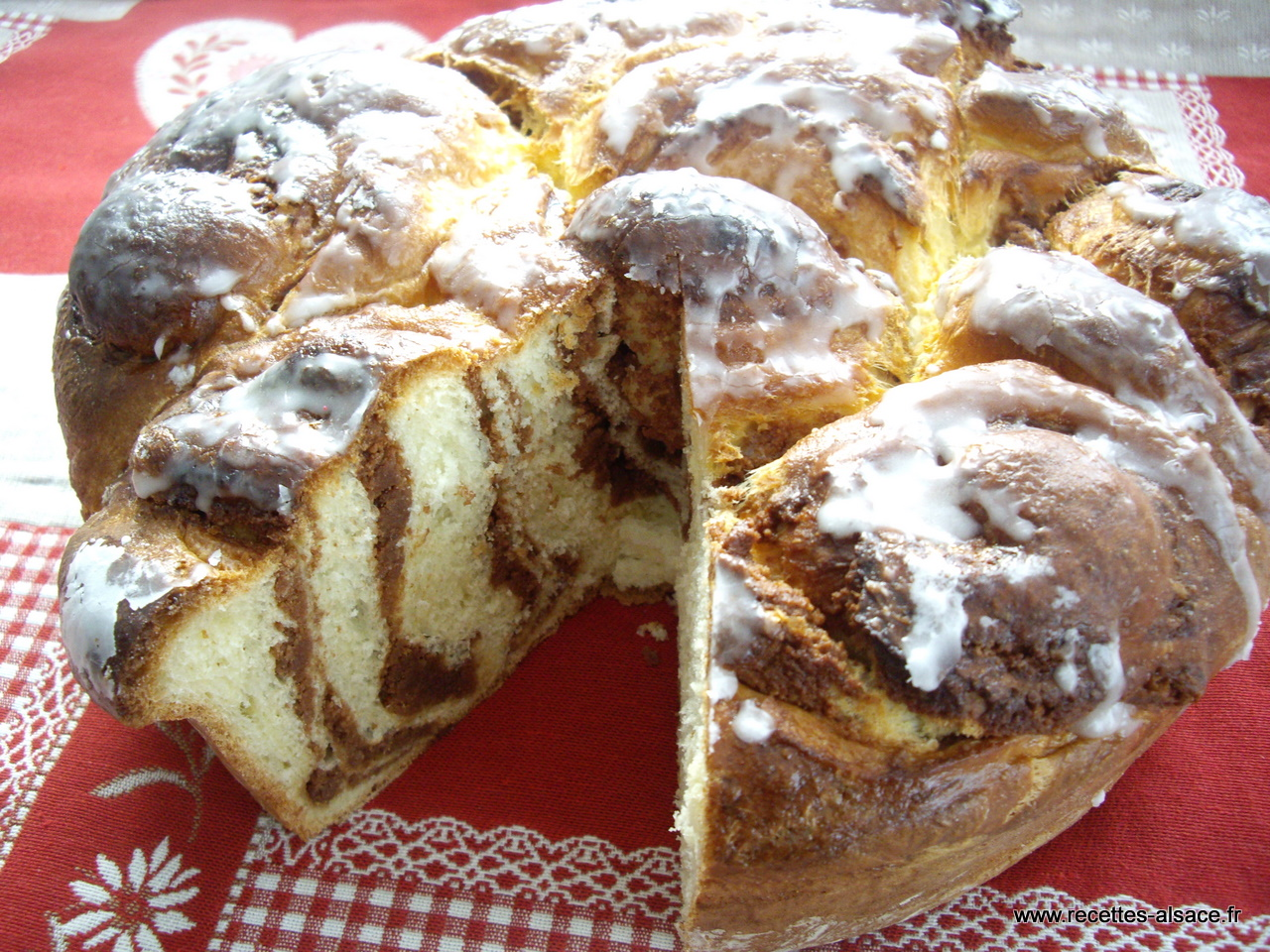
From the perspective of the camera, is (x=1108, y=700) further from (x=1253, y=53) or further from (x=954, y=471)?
(x=1253, y=53)

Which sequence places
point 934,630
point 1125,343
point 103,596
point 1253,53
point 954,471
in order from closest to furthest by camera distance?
point 934,630 → point 954,471 → point 103,596 → point 1125,343 → point 1253,53

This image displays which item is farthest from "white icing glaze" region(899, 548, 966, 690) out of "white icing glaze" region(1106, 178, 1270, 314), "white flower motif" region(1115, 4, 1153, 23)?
"white flower motif" region(1115, 4, 1153, 23)

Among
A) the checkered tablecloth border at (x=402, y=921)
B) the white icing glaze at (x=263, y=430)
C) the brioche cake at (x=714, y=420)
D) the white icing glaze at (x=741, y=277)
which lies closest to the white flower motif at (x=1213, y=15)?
the brioche cake at (x=714, y=420)

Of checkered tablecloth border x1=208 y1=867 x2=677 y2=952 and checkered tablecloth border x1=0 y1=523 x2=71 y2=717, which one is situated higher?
checkered tablecloth border x1=0 y1=523 x2=71 y2=717

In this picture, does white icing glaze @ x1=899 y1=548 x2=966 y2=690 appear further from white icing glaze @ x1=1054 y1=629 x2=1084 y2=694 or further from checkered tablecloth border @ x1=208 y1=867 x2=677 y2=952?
checkered tablecloth border @ x1=208 y1=867 x2=677 y2=952

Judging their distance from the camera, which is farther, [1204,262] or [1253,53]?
[1253,53]

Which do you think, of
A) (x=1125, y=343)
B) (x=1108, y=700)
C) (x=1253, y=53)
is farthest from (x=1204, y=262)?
(x=1253, y=53)
